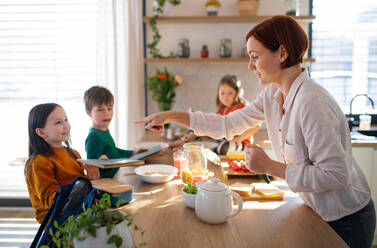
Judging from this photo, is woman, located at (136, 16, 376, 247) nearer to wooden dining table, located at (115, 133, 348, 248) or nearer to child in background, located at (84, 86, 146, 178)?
wooden dining table, located at (115, 133, 348, 248)

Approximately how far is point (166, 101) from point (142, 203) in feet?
6.96

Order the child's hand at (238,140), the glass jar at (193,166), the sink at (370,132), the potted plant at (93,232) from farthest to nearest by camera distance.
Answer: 1. the sink at (370,132)
2. the child's hand at (238,140)
3. the glass jar at (193,166)
4. the potted plant at (93,232)

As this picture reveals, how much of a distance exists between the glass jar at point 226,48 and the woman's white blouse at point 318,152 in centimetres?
191

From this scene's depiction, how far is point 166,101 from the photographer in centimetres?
330

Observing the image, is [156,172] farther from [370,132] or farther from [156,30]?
[370,132]

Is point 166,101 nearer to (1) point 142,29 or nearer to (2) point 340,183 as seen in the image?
(1) point 142,29

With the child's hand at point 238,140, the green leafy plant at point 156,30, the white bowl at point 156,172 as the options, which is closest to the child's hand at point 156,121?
the white bowl at point 156,172

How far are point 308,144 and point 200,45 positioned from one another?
2529mm

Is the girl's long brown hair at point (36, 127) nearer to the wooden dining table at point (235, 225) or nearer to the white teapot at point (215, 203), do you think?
the wooden dining table at point (235, 225)

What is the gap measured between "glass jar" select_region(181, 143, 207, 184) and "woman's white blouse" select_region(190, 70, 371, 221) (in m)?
0.35

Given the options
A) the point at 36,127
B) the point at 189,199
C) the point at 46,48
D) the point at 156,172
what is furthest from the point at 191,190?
the point at 46,48

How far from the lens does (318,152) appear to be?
1.07 meters

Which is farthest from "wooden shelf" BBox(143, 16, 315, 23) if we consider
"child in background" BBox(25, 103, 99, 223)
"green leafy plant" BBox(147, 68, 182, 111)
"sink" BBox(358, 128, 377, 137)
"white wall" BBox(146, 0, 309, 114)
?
"child in background" BBox(25, 103, 99, 223)

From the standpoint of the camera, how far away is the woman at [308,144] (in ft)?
3.50
